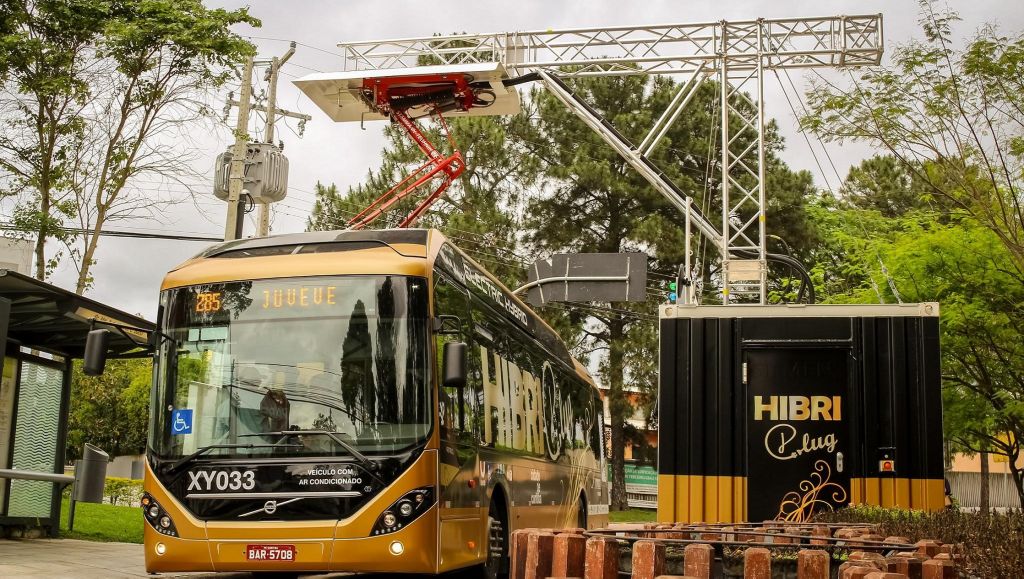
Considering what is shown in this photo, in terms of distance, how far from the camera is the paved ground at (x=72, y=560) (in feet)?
35.8

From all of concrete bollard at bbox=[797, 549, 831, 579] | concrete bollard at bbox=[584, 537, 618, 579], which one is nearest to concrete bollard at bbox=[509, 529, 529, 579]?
concrete bollard at bbox=[584, 537, 618, 579]

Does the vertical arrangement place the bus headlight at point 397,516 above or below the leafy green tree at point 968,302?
below

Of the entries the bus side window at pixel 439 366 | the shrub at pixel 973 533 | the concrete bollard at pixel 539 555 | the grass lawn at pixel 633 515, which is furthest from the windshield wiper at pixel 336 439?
the grass lawn at pixel 633 515

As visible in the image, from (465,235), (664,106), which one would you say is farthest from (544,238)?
(664,106)

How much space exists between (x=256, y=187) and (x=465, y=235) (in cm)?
1169

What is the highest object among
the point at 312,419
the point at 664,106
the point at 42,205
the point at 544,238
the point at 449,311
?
the point at 664,106

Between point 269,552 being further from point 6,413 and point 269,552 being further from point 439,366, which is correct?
point 6,413

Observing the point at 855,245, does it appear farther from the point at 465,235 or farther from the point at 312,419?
the point at 312,419

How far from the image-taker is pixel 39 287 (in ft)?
39.1

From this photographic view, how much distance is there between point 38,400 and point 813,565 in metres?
13.3

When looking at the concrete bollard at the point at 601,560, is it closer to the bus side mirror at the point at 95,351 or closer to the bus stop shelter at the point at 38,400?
the bus side mirror at the point at 95,351

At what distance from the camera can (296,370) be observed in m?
9.50

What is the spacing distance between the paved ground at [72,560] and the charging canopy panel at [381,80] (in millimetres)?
9260

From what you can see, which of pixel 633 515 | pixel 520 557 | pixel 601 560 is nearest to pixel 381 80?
pixel 520 557
